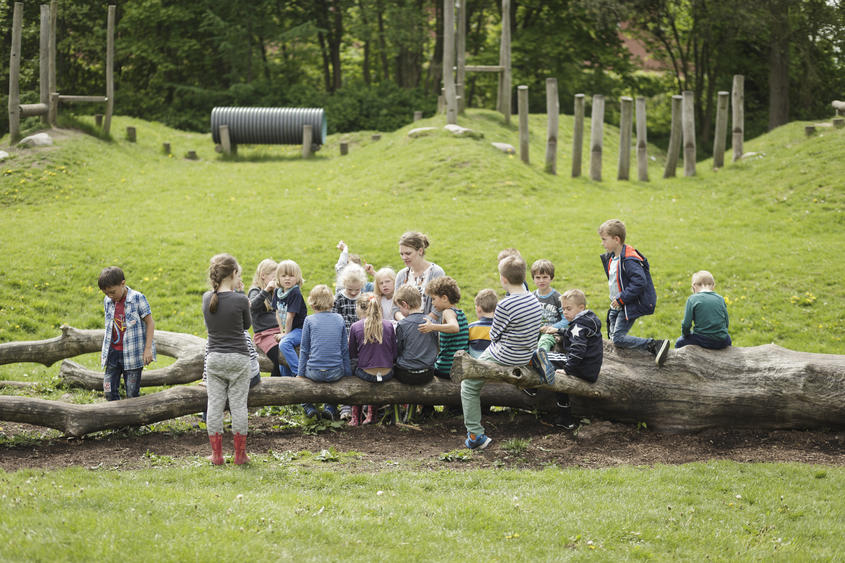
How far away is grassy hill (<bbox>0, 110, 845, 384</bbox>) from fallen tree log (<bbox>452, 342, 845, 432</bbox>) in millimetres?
3787

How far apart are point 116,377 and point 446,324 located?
354cm

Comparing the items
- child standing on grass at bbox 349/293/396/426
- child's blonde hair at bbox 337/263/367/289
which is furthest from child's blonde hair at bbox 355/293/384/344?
child's blonde hair at bbox 337/263/367/289

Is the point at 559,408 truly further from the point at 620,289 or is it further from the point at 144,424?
the point at 144,424

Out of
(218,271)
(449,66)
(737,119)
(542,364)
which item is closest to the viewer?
(218,271)

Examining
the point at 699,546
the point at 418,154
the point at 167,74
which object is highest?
the point at 167,74

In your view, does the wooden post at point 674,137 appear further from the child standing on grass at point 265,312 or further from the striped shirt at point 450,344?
the child standing on grass at point 265,312

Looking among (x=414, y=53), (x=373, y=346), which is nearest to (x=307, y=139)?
(x=414, y=53)

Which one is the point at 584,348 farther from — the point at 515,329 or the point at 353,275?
the point at 353,275

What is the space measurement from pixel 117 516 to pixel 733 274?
38.3ft

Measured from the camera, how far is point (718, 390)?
877cm

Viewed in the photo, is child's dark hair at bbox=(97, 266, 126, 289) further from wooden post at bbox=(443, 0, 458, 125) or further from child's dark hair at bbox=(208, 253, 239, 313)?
wooden post at bbox=(443, 0, 458, 125)

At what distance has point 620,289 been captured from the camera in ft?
29.6

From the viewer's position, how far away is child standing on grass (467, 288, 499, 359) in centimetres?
866

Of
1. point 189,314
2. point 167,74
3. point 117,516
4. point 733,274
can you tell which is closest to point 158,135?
point 167,74
